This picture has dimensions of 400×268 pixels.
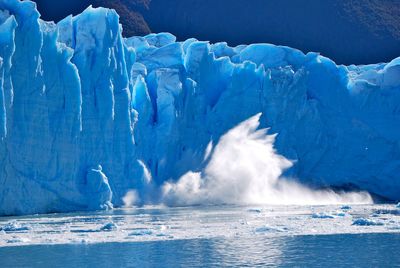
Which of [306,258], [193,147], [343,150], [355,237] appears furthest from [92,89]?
[306,258]

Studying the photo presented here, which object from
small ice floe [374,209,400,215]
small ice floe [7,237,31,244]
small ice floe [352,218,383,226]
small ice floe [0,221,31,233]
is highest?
small ice floe [352,218,383,226]

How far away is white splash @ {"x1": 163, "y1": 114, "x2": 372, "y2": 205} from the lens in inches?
1021

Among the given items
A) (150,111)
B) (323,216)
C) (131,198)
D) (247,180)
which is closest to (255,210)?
(323,216)

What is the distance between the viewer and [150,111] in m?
25.4

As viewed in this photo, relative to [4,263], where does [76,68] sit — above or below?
Answer: above

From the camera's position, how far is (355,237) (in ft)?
49.9

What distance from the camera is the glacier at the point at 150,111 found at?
21484 mm

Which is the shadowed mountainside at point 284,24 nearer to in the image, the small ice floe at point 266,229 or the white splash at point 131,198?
the white splash at point 131,198

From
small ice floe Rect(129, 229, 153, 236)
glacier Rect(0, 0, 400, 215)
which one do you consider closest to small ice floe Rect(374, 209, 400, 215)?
glacier Rect(0, 0, 400, 215)

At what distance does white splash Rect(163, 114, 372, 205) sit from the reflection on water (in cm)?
1061

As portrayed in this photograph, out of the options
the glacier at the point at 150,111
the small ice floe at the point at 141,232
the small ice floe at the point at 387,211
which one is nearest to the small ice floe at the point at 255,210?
the small ice floe at the point at 387,211

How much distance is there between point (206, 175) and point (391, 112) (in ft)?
21.7

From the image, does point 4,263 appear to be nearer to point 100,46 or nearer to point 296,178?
point 100,46

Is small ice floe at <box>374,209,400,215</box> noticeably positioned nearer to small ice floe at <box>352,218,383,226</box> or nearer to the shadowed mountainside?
small ice floe at <box>352,218,383,226</box>
